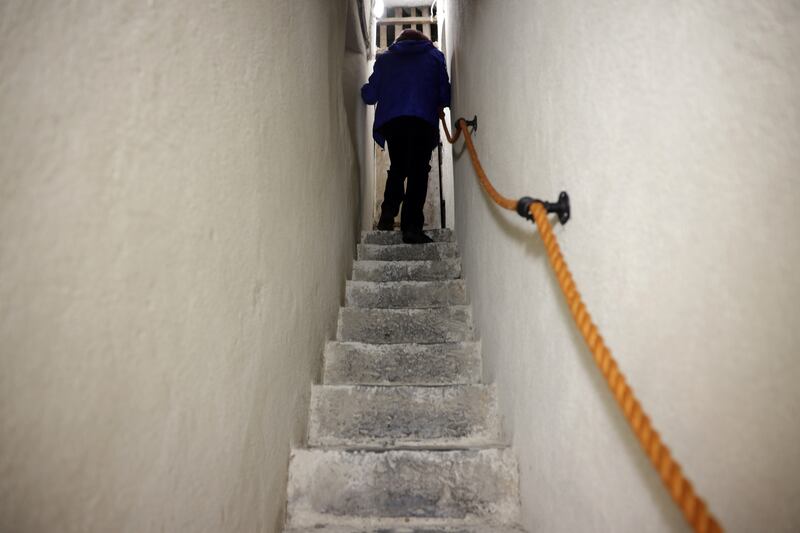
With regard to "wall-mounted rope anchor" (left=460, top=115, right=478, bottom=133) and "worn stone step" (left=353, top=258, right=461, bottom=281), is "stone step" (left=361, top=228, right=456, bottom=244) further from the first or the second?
"wall-mounted rope anchor" (left=460, top=115, right=478, bottom=133)

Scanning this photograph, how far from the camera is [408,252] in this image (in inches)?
108

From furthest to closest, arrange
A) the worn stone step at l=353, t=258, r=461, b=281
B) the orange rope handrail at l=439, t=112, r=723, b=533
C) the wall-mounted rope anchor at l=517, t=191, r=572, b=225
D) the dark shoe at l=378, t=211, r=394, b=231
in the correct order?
the dark shoe at l=378, t=211, r=394, b=231
the worn stone step at l=353, t=258, r=461, b=281
the wall-mounted rope anchor at l=517, t=191, r=572, b=225
the orange rope handrail at l=439, t=112, r=723, b=533

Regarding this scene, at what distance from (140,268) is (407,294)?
1706 mm

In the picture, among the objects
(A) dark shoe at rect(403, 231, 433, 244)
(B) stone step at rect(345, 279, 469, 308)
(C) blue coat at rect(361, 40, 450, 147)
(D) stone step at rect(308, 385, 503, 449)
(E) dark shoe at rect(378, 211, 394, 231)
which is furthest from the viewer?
(E) dark shoe at rect(378, 211, 394, 231)

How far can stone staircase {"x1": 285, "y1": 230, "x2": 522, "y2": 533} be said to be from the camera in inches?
47.8

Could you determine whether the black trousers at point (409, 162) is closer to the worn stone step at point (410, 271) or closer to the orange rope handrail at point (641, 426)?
the worn stone step at point (410, 271)

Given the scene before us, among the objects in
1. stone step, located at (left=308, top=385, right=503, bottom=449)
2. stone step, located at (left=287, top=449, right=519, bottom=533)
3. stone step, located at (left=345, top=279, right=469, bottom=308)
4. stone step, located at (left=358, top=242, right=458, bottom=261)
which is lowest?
stone step, located at (left=287, top=449, right=519, bottom=533)

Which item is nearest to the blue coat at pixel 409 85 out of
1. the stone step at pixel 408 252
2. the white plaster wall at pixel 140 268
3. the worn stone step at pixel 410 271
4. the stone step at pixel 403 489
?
the stone step at pixel 408 252

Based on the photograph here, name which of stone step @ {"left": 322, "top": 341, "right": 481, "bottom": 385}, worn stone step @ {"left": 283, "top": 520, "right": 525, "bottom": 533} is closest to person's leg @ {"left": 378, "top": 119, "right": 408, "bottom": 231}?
stone step @ {"left": 322, "top": 341, "right": 481, "bottom": 385}

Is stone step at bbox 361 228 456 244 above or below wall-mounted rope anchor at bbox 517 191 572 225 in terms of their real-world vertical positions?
above

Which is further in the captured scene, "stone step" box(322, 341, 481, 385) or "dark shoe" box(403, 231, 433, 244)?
"dark shoe" box(403, 231, 433, 244)

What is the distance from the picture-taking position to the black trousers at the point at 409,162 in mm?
2664

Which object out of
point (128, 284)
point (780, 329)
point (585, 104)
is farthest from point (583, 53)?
point (128, 284)

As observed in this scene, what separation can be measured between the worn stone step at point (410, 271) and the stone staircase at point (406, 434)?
23cm
